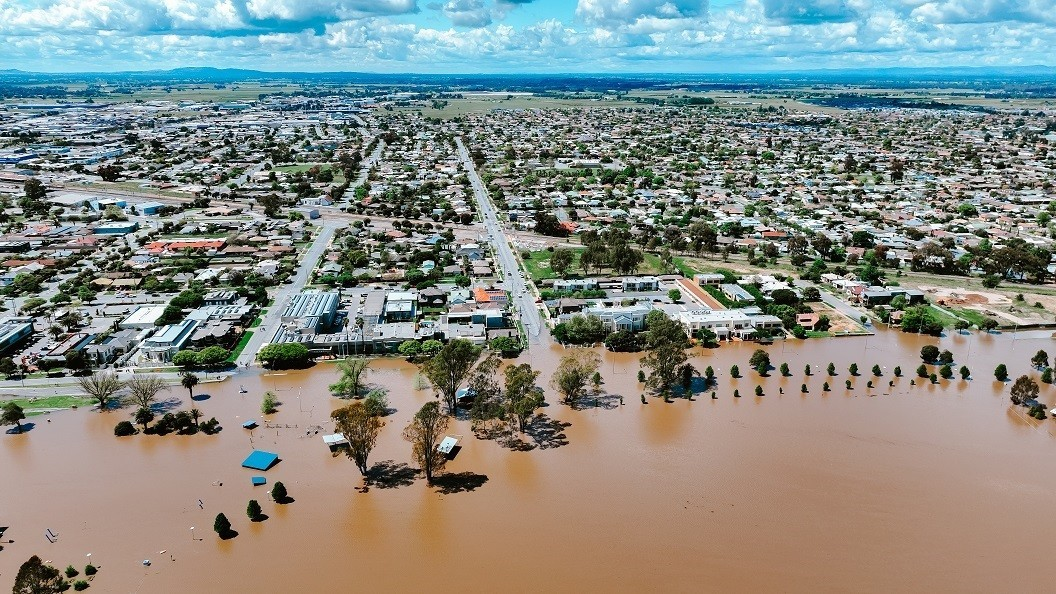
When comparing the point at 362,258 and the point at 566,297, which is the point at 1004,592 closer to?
the point at 566,297

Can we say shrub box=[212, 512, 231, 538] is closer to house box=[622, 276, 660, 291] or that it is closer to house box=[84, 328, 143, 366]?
house box=[84, 328, 143, 366]

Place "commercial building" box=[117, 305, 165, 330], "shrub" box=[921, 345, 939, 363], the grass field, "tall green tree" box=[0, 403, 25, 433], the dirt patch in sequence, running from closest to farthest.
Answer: "tall green tree" box=[0, 403, 25, 433], "shrub" box=[921, 345, 939, 363], "commercial building" box=[117, 305, 165, 330], the dirt patch, the grass field

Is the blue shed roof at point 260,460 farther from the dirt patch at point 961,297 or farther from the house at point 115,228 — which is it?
the house at point 115,228

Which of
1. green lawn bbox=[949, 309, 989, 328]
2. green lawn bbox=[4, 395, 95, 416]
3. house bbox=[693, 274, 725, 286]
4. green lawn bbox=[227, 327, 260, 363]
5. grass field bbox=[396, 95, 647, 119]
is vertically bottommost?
green lawn bbox=[4, 395, 95, 416]

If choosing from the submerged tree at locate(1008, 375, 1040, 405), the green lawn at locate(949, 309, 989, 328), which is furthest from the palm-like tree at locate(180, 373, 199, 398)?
the green lawn at locate(949, 309, 989, 328)

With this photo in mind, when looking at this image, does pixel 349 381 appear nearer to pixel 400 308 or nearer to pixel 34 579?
pixel 400 308

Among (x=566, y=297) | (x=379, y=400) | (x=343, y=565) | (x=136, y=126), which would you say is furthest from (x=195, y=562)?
(x=136, y=126)

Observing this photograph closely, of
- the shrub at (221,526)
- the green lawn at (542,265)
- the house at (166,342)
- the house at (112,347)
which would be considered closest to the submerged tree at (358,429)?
the shrub at (221,526)
